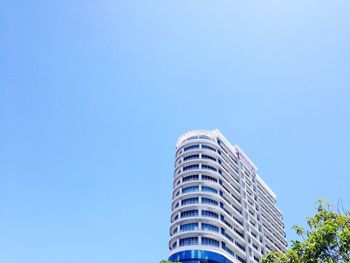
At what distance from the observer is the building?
50.5 meters

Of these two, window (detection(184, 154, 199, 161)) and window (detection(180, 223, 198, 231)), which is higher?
window (detection(184, 154, 199, 161))

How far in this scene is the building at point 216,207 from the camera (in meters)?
50.5

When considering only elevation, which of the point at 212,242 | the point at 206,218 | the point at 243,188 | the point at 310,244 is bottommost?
the point at 310,244

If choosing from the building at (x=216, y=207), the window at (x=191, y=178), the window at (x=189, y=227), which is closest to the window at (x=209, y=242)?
the building at (x=216, y=207)

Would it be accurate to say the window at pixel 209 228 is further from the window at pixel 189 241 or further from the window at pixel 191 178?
the window at pixel 191 178

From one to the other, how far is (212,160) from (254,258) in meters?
19.1

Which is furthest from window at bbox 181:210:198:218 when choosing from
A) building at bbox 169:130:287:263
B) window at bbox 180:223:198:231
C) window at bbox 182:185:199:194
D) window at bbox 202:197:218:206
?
window at bbox 182:185:199:194

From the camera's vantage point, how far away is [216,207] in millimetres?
55125

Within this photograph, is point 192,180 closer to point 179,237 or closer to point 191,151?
point 191,151

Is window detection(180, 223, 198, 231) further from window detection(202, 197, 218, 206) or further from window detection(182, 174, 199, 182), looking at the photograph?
window detection(182, 174, 199, 182)

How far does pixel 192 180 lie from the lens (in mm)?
58406

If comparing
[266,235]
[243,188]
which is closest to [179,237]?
[243,188]

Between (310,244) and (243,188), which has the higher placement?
(243,188)

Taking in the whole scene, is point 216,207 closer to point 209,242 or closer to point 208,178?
point 208,178
